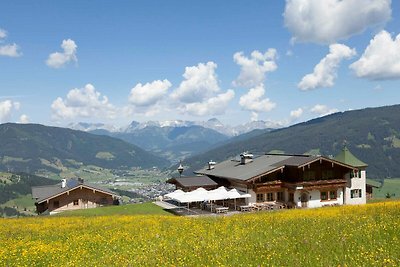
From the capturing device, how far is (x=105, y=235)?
18.2 meters

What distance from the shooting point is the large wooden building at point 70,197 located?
5641cm

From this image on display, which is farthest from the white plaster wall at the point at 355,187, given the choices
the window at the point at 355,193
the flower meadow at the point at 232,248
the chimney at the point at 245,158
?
the flower meadow at the point at 232,248

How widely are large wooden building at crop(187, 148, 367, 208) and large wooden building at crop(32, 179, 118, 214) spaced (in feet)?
63.6

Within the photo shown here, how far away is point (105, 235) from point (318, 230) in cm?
994

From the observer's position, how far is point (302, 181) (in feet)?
166

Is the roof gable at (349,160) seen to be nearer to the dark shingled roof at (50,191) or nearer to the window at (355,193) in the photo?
the window at (355,193)

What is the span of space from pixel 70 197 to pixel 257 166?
1124 inches

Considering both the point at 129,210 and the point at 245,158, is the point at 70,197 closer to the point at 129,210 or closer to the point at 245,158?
the point at 129,210

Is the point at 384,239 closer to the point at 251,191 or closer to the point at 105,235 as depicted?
the point at 105,235

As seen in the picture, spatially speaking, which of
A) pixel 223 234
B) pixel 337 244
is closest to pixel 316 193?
pixel 223 234

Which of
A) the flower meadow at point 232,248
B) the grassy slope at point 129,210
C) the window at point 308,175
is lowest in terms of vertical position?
the grassy slope at point 129,210

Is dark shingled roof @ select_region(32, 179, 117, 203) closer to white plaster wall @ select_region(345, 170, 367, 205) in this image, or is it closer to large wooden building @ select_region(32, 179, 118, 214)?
large wooden building @ select_region(32, 179, 118, 214)

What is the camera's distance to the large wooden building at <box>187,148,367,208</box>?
50344 millimetres

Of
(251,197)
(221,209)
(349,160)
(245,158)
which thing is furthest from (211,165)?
(349,160)
